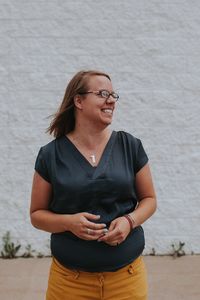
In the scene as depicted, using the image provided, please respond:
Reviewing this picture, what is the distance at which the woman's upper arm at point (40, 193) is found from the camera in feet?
7.27

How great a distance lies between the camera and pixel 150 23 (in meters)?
4.75

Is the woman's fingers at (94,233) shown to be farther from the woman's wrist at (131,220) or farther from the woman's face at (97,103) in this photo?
the woman's face at (97,103)

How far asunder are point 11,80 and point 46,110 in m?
0.42

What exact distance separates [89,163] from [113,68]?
2718 mm

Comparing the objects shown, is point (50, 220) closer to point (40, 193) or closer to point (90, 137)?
point (40, 193)

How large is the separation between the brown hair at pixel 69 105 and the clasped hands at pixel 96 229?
447 mm

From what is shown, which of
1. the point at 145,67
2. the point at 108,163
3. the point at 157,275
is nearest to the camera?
the point at 108,163

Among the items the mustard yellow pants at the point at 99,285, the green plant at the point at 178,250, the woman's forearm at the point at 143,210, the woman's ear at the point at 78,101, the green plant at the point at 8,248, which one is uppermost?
the woman's ear at the point at 78,101

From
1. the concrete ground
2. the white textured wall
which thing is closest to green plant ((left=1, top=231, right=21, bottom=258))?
the concrete ground

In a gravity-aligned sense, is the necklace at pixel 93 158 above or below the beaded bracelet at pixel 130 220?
above

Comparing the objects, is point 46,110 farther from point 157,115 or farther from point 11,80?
point 157,115

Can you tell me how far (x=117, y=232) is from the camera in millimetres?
2055

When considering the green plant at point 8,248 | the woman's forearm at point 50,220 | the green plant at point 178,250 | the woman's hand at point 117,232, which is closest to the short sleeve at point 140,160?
the woman's hand at point 117,232

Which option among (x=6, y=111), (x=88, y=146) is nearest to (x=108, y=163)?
(x=88, y=146)
